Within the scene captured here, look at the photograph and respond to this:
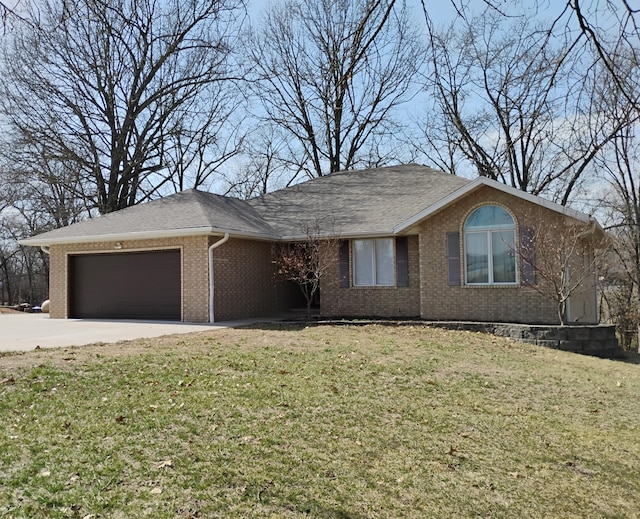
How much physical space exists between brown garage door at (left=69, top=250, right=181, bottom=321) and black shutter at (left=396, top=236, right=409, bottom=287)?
667 cm

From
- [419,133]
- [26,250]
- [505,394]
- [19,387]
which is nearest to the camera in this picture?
[19,387]

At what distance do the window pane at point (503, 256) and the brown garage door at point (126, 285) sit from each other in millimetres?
9224

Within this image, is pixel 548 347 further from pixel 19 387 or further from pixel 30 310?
pixel 30 310

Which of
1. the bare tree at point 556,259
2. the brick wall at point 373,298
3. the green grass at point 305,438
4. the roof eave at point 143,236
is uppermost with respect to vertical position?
the roof eave at point 143,236

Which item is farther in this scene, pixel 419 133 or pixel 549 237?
pixel 419 133

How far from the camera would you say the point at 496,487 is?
4543 millimetres

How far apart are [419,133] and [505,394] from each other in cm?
2290

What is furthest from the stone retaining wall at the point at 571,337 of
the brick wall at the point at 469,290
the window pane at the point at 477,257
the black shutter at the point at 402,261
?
the black shutter at the point at 402,261

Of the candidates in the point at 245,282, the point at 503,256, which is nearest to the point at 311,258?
the point at 245,282

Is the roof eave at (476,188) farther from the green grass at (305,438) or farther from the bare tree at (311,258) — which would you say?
the green grass at (305,438)

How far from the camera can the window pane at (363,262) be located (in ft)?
53.1

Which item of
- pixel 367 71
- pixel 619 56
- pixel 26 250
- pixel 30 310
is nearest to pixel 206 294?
pixel 367 71

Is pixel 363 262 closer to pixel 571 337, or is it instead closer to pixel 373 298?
pixel 373 298

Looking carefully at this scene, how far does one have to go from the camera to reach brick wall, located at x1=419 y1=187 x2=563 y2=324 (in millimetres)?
13664
